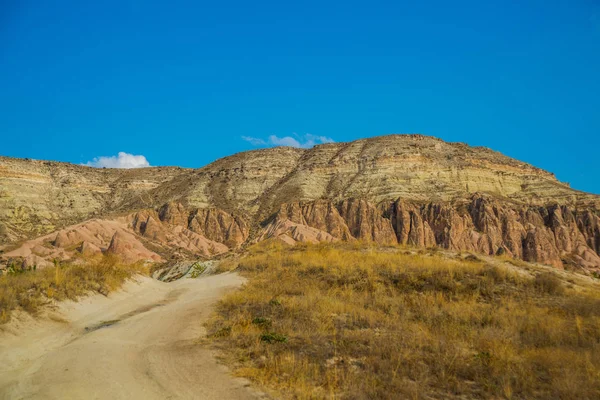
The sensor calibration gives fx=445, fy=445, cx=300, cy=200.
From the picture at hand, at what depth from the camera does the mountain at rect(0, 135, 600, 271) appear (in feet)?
159

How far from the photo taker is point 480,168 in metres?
65.9

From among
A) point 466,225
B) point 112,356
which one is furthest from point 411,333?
point 466,225

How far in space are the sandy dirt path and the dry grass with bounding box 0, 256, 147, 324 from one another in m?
0.34

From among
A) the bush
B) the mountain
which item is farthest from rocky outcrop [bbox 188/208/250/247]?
the bush

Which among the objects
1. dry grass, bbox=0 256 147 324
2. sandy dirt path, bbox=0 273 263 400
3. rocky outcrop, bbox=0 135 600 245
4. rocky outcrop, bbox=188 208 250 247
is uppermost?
rocky outcrop, bbox=0 135 600 245

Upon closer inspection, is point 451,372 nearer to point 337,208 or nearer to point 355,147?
point 337,208

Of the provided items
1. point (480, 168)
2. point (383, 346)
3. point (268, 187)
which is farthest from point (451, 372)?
point (480, 168)

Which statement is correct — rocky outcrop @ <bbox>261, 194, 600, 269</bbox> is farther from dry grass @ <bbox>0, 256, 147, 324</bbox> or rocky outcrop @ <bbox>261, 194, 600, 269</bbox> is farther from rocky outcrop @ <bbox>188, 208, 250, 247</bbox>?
dry grass @ <bbox>0, 256, 147, 324</bbox>

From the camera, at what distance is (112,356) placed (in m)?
7.21

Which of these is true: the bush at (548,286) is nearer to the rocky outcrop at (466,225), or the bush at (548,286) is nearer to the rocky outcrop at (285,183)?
the rocky outcrop at (466,225)

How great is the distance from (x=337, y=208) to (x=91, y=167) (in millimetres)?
50217

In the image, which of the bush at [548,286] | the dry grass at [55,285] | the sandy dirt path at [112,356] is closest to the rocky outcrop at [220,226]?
the dry grass at [55,285]

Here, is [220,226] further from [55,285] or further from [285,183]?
[55,285]

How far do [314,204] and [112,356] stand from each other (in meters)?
48.1
